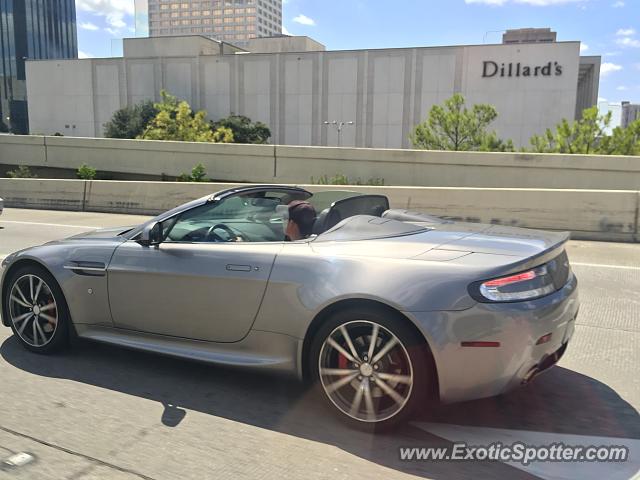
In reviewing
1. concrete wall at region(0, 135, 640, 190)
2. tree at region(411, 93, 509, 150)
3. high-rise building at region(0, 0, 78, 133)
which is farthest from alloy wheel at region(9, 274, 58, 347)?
high-rise building at region(0, 0, 78, 133)

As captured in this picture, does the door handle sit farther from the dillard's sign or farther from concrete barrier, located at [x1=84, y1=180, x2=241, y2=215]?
the dillard's sign

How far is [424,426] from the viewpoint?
10.5 ft

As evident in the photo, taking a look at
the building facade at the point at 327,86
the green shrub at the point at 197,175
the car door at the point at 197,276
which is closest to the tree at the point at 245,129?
the building facade at the point at 327,86

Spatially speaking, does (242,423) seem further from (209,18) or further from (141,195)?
(209,18)

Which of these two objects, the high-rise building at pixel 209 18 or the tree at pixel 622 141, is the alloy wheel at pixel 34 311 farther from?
the high-rise building at pixel 209 18

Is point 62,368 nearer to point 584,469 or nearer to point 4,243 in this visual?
point 584,469

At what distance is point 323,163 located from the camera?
17.8m

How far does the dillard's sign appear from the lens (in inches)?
2365

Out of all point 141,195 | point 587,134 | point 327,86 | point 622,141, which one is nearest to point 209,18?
point 327,86

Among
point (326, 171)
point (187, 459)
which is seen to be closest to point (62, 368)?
point (187, 459)

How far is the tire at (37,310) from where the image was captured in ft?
13.9

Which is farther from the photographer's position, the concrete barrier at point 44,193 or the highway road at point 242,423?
the concrete barrier at point 44,193

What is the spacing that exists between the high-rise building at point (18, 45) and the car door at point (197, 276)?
12938 cm

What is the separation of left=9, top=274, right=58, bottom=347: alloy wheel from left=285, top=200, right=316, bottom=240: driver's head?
198cm
